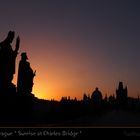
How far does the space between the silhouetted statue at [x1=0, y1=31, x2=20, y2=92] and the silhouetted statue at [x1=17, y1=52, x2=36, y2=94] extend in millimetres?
1023

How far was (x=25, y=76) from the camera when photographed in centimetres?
2198

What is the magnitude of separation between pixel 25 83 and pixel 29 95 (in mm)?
857

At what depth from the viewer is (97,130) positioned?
8.39 meters

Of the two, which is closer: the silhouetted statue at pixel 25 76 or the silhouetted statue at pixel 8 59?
the silhouetted statue at pixel 8 59

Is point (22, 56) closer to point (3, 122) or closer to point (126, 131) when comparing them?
point (3, 122)

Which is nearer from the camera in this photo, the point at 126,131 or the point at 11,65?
the point at 126,131

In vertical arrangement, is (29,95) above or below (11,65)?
below

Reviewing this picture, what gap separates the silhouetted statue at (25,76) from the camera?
71.2 feet

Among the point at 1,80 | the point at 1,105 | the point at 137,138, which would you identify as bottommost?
the point at 137,138

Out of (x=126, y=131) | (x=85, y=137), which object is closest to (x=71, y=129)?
(x=85, y=137)

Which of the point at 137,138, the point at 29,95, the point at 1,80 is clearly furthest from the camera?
the point at 29,95

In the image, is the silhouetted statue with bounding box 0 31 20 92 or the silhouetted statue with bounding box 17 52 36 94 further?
the silhouetted statue with bounding box 17 52 36 94

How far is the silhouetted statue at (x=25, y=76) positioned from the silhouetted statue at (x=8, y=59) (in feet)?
3.36

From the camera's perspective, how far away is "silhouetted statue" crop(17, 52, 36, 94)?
21703 mm
